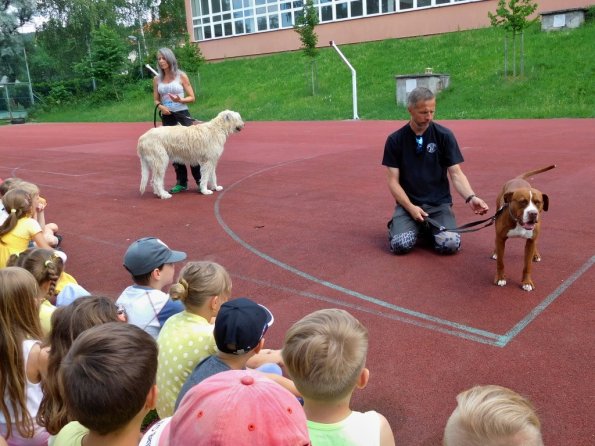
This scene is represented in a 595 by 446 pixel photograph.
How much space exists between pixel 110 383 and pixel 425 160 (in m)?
5.18

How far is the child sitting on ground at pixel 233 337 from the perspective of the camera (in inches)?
108

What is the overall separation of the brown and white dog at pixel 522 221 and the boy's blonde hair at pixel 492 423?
3.44 metres

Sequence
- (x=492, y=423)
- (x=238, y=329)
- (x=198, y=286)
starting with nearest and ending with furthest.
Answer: (x=492, y=423)
(x=238, y=329)
(x=198, y=286)

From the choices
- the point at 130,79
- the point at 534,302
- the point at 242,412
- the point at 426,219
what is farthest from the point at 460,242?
the point at 130,79

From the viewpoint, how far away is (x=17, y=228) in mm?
5395

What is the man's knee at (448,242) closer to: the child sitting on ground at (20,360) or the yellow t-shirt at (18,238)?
the yellow t-shirt at (18,238)

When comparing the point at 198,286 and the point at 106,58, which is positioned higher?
the point at 106,58

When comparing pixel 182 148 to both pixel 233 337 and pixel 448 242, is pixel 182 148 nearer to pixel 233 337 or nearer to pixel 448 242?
pixel 448 242

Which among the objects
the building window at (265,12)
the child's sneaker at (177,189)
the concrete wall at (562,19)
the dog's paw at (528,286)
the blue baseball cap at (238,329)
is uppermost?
the building window at (265,12)

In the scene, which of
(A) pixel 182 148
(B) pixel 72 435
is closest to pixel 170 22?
(A) pixel 182 148

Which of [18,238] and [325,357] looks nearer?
[325,357]

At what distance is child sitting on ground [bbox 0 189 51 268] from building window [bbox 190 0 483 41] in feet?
104

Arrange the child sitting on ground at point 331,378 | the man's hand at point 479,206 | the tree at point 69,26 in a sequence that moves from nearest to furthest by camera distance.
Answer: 1. the child sitting on ground at point 331,378
2. the man's hand at point 479,206
3. the tree at point 69,26

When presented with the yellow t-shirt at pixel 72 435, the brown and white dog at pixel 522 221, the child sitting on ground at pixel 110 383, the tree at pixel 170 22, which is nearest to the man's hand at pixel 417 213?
the brown and white dog at pixel 522 221
